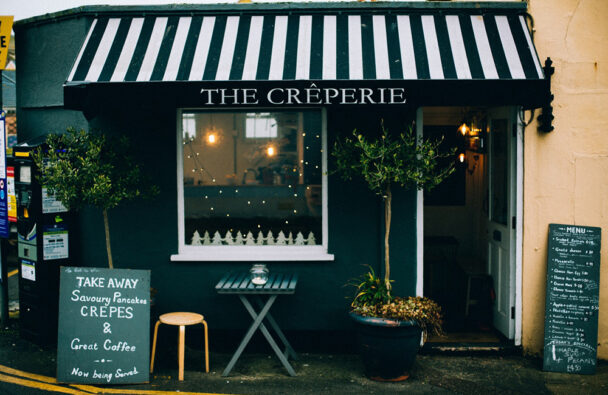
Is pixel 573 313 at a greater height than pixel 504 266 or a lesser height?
lesser

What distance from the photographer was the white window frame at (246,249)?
6574 millimetres

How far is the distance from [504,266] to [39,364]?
5468 millimetres

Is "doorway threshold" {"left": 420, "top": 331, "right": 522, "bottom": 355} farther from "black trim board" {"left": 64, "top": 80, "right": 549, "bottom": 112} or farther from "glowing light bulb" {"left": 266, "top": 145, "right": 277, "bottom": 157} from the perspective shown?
"glowing light bulb" {"left": 266, "top": 145, "right": 277, "bottom": 157}

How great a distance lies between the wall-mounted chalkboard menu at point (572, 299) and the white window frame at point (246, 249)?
8.09 feet

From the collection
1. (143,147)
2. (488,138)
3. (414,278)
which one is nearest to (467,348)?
(414,278)

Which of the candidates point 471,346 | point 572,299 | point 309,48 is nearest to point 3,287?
point 309,48

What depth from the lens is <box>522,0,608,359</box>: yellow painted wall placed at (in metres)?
6.23

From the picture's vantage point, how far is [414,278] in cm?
654

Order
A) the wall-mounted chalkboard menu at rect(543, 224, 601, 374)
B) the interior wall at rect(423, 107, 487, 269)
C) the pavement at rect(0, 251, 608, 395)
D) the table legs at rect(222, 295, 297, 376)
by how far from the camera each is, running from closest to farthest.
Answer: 1. the pavement at rect(0, 251, 608, 395)
2. the table legs at rect(222, 295, 297, 376)
3. the wall-mounted chalkboard menu at rect(543, 224, 601, 374)
4. the interior wall at rect(423, 107, 487, 269)

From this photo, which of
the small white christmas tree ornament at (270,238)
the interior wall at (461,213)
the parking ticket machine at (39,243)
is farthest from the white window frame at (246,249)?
the interior wall at (461,213)

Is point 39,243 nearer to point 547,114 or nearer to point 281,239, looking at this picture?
point 281,239

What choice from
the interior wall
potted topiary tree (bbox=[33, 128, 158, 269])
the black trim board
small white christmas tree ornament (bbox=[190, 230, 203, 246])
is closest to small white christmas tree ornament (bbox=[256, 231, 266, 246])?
small white christmas tree ornament (bbox=[190, 230, 203, 246])

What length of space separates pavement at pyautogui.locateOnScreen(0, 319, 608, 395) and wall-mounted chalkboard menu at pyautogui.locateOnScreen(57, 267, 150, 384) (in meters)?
0.16

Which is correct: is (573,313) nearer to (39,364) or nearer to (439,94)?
(439,94)
